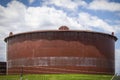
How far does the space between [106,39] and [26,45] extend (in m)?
14.1

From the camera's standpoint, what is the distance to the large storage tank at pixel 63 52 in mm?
44750

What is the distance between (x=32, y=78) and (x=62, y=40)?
9.81m

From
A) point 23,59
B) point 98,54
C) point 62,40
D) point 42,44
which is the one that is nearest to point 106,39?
point 98,54

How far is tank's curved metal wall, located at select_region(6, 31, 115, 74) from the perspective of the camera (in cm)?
4472

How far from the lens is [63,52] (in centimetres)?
4478

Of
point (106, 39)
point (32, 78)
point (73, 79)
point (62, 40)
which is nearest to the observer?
point (73, 79)

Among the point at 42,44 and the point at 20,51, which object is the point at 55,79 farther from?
the point at 20,51

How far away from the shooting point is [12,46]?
51156mm

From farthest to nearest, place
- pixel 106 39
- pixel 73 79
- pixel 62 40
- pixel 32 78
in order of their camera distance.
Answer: pixel 106 39 → pixel 62 40 → pixel 32 78 → pixel 73 79

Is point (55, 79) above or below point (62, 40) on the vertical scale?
below

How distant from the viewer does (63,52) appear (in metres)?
44.8

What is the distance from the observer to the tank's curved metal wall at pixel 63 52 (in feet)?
147

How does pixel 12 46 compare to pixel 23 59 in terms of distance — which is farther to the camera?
pixel 12 46

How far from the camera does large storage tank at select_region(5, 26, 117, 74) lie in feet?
147
